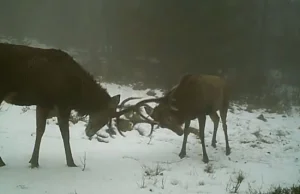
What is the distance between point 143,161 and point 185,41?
1169 cm

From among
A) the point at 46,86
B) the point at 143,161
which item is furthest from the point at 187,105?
the point at 46,86

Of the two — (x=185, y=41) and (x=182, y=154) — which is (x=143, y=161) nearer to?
(x=182, y=154)

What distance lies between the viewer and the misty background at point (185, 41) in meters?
20.4

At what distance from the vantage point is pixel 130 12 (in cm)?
2216

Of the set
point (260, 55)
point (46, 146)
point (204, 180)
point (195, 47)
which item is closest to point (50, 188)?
point (204, 180)

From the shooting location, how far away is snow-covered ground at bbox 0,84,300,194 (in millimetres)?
7129

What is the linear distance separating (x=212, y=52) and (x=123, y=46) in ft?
16.7

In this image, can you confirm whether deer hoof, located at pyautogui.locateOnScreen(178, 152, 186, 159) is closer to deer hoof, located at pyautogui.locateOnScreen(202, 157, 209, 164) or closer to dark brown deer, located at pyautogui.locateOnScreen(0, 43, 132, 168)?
deer hoof, located at pyautogui.locateOnScreen(202, 157, 209, 164)

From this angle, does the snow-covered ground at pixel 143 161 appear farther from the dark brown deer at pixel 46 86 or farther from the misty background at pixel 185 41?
the misty background at pixel 185 41

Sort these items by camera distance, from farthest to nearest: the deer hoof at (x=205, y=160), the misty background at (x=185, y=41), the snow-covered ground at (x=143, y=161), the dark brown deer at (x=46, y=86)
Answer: the misty background at (x=185, y=41) → the deer hoof at (x=205, y=160) → the dark brown deer at (x=46, y=86) → the snow-covered ground at (x=143, y=161)

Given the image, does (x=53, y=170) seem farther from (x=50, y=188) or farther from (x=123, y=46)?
(x=123, y=46)

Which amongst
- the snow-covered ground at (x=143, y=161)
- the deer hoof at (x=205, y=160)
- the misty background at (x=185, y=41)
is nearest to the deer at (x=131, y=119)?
the snow-covered ground at (x=143, y=161)

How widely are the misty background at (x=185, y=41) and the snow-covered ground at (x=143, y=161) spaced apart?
6040 mm

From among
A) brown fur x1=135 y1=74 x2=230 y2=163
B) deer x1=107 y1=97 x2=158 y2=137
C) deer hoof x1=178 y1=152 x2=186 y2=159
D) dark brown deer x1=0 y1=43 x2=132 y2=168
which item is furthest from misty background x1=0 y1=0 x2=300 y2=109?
dark brown deer x1=0 y1=43 x2=132 y2=168
